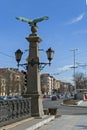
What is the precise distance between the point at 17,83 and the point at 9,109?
150716mm

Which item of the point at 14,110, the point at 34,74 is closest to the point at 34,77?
the point at 34,74

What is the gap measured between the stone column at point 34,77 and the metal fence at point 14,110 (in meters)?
0.96

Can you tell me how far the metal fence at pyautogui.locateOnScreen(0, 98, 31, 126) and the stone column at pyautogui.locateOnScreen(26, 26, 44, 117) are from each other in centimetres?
96

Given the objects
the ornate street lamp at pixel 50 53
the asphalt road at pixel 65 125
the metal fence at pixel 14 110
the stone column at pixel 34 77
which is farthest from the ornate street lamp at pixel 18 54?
the asphalt road at pixel 65 125

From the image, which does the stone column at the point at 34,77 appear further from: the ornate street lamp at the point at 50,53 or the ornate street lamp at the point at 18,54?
the ornate street lamp at the point at 50,53

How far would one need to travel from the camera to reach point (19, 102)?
875 inches

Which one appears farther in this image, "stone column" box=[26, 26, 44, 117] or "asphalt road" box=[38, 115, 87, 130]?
"stone column" box=[26, 26, 44, 117]

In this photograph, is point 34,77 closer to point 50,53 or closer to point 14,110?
point 50,53

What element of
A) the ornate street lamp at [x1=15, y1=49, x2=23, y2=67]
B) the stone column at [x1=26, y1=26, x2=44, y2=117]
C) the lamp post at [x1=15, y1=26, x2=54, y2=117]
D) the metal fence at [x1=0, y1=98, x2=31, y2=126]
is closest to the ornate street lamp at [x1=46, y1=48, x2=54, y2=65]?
the lamp post at [x1=15, y1=26, x2=54, y2=117]

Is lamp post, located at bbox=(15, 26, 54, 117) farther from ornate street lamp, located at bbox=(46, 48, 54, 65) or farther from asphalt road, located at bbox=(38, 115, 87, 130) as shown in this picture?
asphalt road, located at bbox=(38, 115, 87, 130)

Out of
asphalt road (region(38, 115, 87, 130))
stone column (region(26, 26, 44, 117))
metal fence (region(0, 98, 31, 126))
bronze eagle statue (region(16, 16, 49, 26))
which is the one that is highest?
bronze eagle statue (region(16, 16, 49, 26))

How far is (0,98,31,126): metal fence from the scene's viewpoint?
18.5 meters

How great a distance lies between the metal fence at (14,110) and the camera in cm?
1852

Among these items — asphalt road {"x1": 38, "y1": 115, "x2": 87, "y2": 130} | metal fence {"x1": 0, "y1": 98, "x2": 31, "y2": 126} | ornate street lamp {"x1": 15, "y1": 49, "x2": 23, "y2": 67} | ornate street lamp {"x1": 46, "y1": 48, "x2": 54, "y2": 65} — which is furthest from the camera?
Answer: ornate street lamp {"x1": 46, "y1": 48, "x2": 54, "y2": 65}
